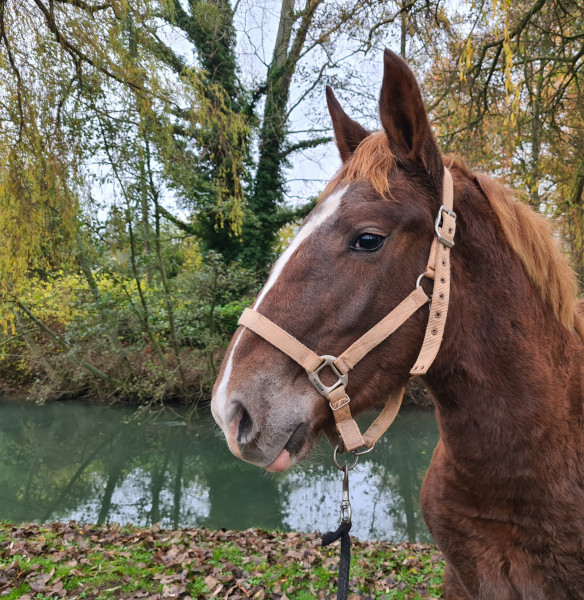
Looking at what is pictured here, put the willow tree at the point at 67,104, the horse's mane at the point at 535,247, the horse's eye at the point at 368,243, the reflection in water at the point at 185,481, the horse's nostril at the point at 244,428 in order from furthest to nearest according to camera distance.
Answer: the reflection in water at the point at 185,481 < the willow tree at the point at 67,104 < the horse's mane at the point at 535,247 < the horse's eye at the point at 368,243 < the horse's nostril at the point at 244,428

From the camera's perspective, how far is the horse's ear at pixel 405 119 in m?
1.28

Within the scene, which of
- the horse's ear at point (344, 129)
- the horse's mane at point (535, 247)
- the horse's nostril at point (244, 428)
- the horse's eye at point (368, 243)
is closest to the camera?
the horse's nostril at point (244, 428)

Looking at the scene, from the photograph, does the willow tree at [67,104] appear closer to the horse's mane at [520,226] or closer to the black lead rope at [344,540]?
the horse's mane at [520,226]

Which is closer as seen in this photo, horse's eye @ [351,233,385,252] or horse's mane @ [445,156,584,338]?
horse's eye @ [351,233,385,252]

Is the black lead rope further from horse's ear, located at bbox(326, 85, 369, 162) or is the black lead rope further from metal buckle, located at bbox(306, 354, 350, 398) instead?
horse's ear, located at bbox(326, 85, 369, 162)

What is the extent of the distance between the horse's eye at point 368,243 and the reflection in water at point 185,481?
4.70 meters

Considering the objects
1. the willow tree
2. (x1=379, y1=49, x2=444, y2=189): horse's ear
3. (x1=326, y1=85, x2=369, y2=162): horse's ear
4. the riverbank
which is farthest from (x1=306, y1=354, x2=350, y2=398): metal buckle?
the willow tree

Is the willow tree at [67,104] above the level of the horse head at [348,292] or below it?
above

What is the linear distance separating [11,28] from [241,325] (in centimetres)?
500

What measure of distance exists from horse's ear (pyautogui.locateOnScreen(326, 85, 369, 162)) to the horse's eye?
515 millimetres

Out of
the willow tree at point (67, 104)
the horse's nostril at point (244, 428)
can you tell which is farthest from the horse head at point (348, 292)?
the willow tree at point (67, 104)

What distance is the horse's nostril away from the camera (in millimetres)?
1202

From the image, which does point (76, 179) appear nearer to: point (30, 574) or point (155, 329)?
point (30, 574)

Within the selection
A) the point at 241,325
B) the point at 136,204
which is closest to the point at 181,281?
the point at 136,204
